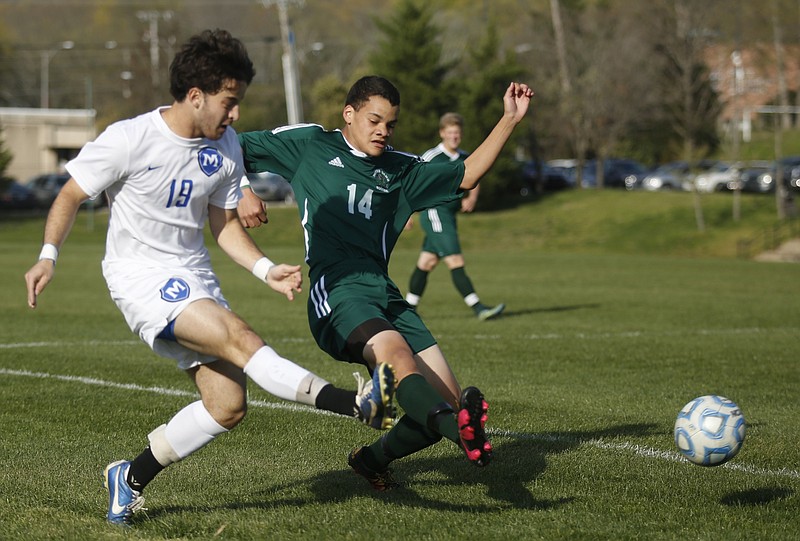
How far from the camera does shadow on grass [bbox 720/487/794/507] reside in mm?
5270

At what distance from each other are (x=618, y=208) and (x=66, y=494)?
1499 inches

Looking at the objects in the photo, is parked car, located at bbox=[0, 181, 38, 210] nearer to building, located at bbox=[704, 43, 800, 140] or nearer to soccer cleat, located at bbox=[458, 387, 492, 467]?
building, located at bbox=[704, 43, 800, 140]

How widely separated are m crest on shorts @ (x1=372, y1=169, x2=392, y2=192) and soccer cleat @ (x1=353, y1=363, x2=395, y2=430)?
1.71m

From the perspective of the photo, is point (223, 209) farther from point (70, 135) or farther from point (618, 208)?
point (70, 135)

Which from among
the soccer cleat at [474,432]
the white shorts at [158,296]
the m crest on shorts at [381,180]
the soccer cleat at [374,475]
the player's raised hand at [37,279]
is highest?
the m crest on shorts at [381,180]

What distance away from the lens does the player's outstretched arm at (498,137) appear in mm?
5766

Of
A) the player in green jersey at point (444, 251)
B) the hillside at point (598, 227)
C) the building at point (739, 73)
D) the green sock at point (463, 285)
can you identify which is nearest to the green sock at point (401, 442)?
the player in green jersey at point (444, 251)

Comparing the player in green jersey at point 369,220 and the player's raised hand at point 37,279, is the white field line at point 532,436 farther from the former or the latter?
the player's raised hand at point 37,279

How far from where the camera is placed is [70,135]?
218ft

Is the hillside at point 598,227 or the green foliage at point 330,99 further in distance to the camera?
the green foliage at point 330,99

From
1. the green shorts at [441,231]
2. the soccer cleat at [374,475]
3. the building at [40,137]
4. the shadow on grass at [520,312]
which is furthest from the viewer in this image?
the building at [40,137]

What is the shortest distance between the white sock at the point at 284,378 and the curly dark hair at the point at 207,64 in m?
1.21

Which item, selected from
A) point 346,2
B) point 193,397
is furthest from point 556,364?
point 346,2

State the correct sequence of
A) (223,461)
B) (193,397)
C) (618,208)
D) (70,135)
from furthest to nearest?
(70,135) → (618,208) → (193,397) → (223,461)
